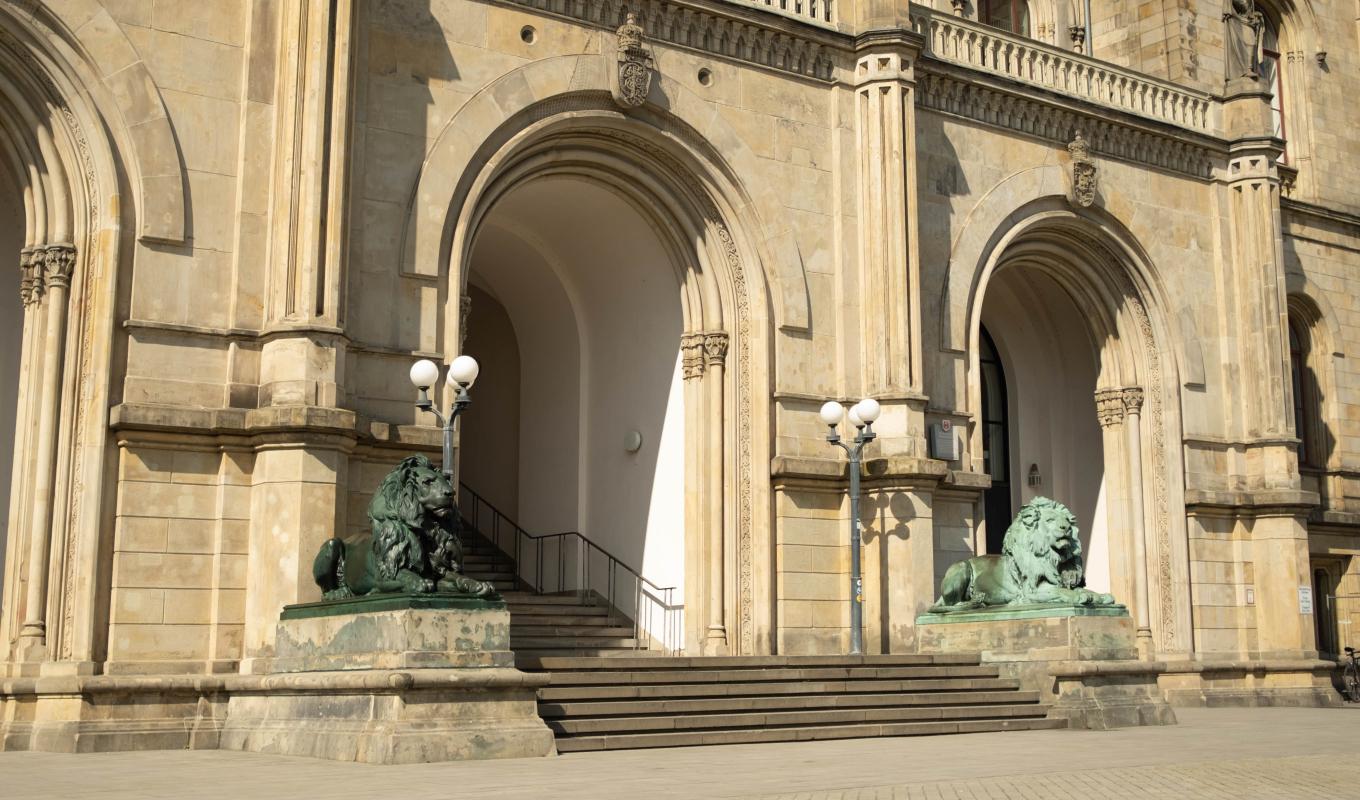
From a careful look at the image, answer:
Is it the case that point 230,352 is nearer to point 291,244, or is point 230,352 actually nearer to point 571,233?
point 291,244

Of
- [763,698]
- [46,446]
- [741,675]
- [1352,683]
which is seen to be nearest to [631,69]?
[741,675]

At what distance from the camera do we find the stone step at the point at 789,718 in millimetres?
16125

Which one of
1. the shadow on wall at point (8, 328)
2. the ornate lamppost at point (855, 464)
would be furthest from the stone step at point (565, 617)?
the shadow on wall at point (8, 328)

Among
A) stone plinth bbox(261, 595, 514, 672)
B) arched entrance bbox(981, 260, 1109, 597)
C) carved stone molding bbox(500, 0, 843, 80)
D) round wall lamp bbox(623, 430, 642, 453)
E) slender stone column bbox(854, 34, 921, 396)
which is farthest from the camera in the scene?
arched entrance bbox(981, 260, 1109, 597)

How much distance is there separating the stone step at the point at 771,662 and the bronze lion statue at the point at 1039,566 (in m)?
0.93

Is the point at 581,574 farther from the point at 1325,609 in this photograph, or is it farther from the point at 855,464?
the point at 1325,609

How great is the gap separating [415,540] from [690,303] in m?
8.73

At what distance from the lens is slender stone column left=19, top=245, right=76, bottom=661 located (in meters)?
16.9

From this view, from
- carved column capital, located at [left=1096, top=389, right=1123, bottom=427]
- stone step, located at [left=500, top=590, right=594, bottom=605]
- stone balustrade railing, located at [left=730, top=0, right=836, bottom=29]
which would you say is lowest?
stone step, located at [left=500, top=590, right=594, bottom=605]

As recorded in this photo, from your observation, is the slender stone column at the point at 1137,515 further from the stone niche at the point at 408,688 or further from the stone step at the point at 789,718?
the stone niche at the point at 408,688

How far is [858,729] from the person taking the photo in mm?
17656

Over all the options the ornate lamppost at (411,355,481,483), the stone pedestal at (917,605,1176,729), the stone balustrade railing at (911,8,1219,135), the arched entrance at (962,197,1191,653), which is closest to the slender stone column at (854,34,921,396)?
the stone balustrade railing at (911,8,1219,135)

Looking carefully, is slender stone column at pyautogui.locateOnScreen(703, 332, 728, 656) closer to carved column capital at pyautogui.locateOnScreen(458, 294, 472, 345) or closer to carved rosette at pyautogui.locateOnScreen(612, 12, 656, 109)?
carved rosette at pyautogui.locateOnScreen(612, 12, 656, 109)

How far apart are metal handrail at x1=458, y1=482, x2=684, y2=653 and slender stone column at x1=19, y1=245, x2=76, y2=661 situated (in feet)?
27.9
